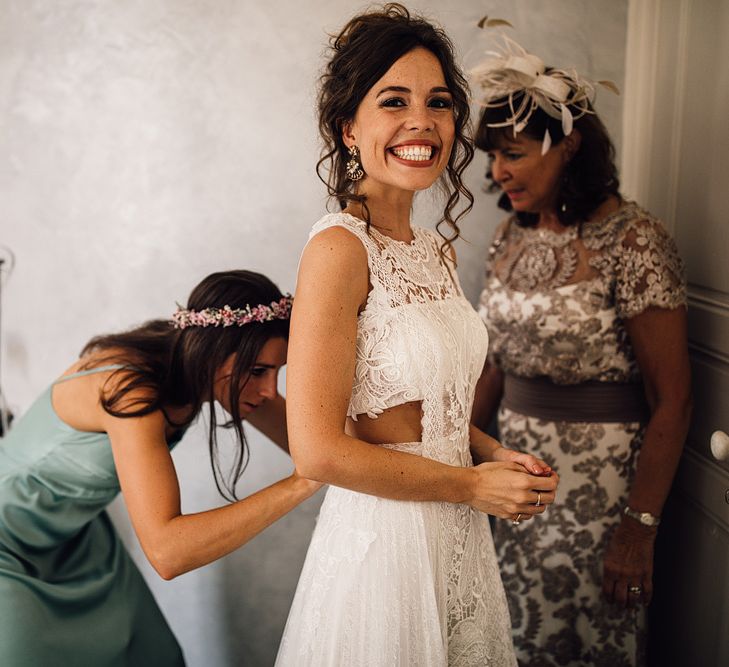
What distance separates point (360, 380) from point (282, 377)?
954 millimetres

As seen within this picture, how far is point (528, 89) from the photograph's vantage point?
1715 millimetres

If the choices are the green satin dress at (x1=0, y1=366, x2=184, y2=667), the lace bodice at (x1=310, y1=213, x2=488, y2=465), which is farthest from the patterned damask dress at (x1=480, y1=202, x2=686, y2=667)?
the green satin dress at (x1=0, y1=366, x2=184, y2=667)

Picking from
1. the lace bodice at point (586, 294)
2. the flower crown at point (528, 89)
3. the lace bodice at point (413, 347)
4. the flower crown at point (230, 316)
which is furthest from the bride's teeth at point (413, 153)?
the lace bodice at point (586, 294)

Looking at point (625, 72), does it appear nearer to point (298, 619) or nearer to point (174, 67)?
point (174, 67)

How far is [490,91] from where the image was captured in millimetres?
1760

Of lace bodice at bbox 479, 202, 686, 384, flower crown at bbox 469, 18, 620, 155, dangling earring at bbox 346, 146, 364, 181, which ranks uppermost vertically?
flower crown at bbox 469, 18, 620, 155

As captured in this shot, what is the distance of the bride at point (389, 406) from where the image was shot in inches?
44.5

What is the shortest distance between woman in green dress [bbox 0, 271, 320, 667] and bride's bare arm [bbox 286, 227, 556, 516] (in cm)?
22

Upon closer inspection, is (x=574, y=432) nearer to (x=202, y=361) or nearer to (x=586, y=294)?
(x=586, y=294)

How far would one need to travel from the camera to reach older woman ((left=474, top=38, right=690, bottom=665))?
5.41 feet

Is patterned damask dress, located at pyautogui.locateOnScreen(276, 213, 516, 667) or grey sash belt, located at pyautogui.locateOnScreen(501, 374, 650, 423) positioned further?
grey sash belt, located at pyautogui.locateOnScreen(501, 374, 650, 423)

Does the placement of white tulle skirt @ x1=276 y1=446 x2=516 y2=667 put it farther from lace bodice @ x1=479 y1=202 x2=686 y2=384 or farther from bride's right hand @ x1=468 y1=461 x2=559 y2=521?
lace bodice @ x1=479 y1=202 x2=686 y2=384

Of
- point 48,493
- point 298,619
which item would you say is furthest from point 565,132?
point 48,493

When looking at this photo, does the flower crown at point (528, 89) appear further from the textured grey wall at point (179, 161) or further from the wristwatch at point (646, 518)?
the wristwatch at point (646, 518)
